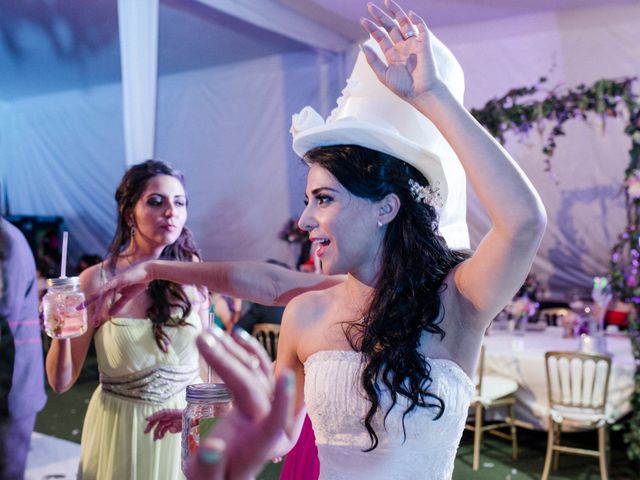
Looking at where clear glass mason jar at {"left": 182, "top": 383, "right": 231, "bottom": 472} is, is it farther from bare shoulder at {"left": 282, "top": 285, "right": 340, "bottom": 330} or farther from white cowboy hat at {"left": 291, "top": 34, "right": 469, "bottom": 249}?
white cowboy hat at {"left": 291, "top": 34, "right": 469, "bottom": 249}

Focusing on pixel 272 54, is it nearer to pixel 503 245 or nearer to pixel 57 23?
pixel 57 23

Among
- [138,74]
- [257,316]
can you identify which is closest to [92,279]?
[138,74]

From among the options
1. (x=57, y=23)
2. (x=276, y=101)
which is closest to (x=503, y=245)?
(x=57, y=23)

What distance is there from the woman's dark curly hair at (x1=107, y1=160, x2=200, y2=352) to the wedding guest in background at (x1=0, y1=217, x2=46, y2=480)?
1512mm

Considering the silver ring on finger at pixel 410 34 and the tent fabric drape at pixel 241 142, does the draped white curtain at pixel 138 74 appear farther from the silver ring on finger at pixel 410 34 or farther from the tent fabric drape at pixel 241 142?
the tent fabric drape at pixel 241 142

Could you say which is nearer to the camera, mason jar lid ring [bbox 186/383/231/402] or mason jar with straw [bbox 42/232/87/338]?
mason jar lid ring [bbox 186/383/231/402]

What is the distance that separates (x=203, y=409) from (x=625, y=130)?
431 centimetres

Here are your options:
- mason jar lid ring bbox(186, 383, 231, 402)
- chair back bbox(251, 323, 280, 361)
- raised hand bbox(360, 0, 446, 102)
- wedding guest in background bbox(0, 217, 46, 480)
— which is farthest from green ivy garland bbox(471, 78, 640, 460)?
wedding guest in background bbox(0, 217, 46, 480)

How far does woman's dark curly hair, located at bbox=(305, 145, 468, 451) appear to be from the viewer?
130cm

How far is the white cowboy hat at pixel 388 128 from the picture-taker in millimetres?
1346

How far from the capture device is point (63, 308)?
1.44m

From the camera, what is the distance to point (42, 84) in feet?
5.84

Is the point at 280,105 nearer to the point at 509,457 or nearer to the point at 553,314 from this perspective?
the point at 553,314

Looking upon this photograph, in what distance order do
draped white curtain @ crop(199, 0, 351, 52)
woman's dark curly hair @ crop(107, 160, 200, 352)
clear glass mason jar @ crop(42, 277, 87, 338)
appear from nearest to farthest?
clear glass mason jar @ crop(42, 277, 87, 338) < woman's dark curly hair @ crop(107, 160, 200, 352) < draped white curtain @ crop(199, 0, 351, 52)
